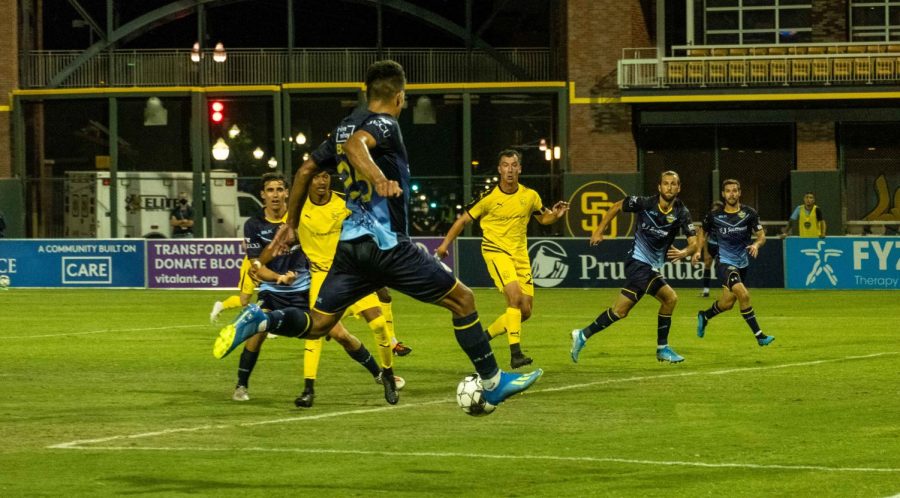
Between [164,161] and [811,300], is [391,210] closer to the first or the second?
[811,300]

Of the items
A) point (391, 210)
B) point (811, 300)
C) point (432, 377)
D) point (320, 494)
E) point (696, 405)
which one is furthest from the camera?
point (811, 300)

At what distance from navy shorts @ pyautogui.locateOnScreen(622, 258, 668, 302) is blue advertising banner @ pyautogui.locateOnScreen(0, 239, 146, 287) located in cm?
2195

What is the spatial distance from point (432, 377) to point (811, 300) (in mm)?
16885

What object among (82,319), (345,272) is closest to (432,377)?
(345,272)

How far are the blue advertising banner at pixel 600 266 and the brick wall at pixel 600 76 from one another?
1358 centimetres

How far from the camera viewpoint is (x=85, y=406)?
14.1 metres

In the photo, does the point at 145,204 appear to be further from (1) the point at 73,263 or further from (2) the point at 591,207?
(2) the point at 591,207

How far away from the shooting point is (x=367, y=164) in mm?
9773

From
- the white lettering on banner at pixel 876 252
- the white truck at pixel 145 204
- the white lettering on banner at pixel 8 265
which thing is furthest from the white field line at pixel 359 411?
the white truck at pixel 145 204

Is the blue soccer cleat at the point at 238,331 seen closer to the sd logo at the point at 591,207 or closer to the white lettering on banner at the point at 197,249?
the white lettering on banner at the point at 197,249

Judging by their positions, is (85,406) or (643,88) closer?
(85,406)

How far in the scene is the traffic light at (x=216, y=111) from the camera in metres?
50.8

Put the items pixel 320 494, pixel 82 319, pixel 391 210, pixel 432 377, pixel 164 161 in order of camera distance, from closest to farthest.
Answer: pixel 320 494
pixel 391 210
pixel 432 377
pixel 82 319
pixel 164 161

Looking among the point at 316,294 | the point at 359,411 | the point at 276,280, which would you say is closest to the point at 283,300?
the point at 276,280
